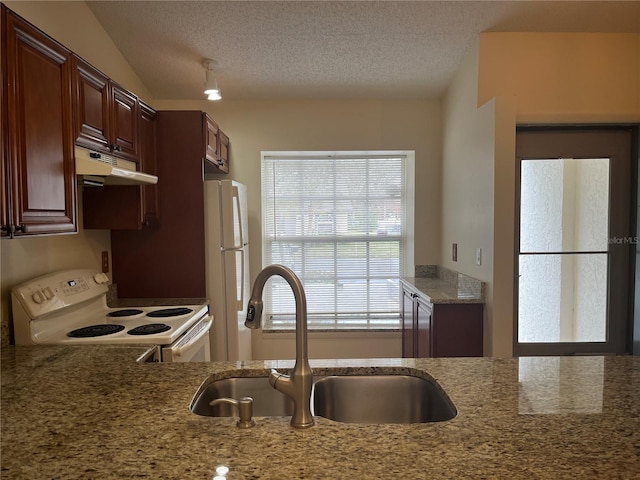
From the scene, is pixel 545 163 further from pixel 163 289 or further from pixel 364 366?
pixel 163 289

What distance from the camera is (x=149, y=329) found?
2160 millimetres

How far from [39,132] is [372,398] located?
1595mm

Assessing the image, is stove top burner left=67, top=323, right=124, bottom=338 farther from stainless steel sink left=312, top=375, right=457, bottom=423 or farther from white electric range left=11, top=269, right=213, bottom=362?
stainless steel sink left=312, top=375, right=457, bottom=423

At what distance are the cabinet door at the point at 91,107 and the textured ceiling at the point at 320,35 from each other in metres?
0.79

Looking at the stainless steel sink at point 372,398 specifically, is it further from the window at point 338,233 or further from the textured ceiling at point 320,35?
the window at point 338,233

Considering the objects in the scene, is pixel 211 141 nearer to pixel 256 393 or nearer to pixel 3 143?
pixel 3 143

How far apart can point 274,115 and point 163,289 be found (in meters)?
1.86

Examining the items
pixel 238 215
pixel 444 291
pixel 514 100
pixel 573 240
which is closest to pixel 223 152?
pixel 238 215

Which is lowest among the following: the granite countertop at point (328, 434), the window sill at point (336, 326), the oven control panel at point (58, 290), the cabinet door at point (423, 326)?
the window sill at point (336, 326)

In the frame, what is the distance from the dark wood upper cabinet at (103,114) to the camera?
1.99 metres

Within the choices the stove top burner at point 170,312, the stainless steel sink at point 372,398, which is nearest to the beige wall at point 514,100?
the stainless steel sink at point 372,398

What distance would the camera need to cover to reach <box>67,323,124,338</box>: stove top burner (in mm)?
2075

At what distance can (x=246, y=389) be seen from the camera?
55.0 inches

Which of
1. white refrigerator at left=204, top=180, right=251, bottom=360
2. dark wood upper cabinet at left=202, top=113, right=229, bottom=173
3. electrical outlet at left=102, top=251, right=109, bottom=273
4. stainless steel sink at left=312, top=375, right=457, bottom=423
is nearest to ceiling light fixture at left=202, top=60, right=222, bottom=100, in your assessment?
dark wood upper cabinet at left=202, top=113, right=229, bottom=173
